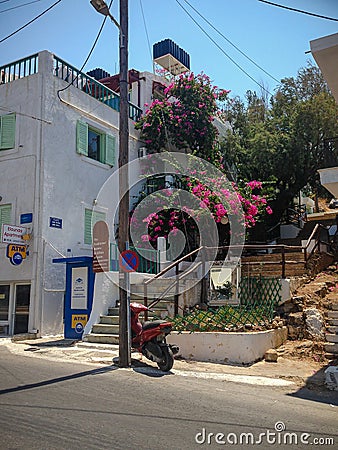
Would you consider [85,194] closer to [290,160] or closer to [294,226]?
[290,160]

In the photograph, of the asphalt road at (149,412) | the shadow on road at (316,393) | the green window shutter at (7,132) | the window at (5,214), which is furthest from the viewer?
the green window shutter at (7,132)

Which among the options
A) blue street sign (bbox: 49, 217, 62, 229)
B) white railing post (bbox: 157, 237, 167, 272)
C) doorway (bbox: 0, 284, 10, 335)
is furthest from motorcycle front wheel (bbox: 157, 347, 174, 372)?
doorway (bbox: 0, 284, 10, 335)

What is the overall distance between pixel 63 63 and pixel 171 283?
7.78 metres

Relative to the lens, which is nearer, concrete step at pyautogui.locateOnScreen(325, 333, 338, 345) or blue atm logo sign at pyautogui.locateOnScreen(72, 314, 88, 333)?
concrete step at pyautogui.locateOnScreen(325, 333, 338, 345)

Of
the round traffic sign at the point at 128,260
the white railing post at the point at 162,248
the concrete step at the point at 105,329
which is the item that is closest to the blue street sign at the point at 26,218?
the concrete step at the point at 105,329

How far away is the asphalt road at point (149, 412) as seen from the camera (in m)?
4.48

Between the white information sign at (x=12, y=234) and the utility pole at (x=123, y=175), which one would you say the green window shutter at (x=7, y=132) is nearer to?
the white information sign at (x=12, y=234)

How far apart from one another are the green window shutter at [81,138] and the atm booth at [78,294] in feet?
13.5

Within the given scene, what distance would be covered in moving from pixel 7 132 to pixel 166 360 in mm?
9400

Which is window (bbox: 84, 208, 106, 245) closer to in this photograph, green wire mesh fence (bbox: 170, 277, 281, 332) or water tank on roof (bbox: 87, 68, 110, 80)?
green wire mesh fence (bbox: 170, 277, 281, 332)

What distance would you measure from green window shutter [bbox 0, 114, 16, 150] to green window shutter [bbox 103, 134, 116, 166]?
326cm

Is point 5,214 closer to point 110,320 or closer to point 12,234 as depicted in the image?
point 12,234

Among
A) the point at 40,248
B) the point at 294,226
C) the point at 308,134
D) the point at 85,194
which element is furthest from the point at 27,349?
the point at 294,226

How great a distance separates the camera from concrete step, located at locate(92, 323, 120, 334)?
36.9 ft
